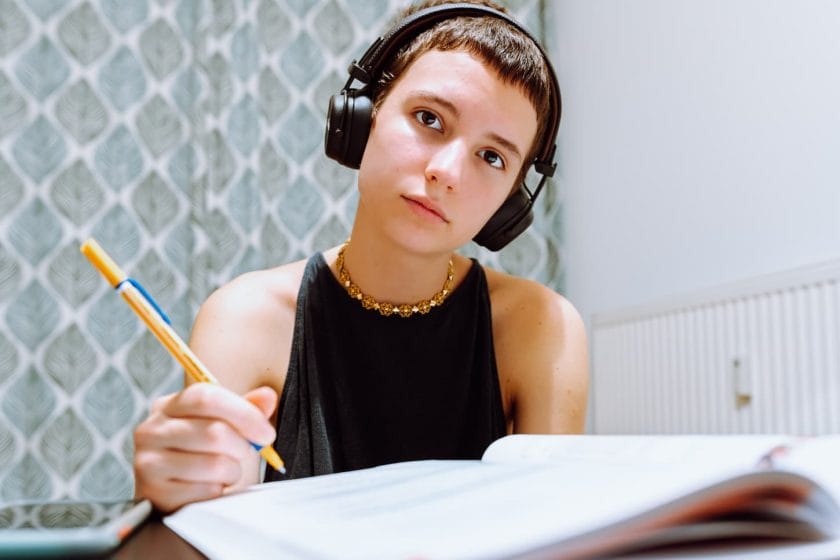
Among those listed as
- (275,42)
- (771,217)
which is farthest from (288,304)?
(275,42)

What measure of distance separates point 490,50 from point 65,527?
0.77 meters

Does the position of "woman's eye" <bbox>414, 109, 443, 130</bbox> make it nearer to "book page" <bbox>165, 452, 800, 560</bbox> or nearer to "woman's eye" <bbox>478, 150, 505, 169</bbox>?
"woman's eye" <bbox>478, 150, 505, 169</bbox>

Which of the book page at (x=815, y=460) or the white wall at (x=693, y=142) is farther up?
the white wall at (x=693, y=142)

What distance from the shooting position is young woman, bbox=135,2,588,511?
896 mm

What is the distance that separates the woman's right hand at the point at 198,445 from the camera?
44 cm

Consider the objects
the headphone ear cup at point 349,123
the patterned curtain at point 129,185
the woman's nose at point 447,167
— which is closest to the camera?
the woman's nose at point 447,167

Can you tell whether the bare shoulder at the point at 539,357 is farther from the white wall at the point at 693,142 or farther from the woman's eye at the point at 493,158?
the white wall at the point at 693,142

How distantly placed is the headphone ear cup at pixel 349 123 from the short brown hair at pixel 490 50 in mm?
29

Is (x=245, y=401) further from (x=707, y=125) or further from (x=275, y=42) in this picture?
(x=275, y=42)

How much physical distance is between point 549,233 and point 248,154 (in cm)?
99

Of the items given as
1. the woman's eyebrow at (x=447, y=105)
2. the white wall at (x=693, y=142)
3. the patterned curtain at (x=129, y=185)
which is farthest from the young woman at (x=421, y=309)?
the patterned curtain at (x=129, y=185)

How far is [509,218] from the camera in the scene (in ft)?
3.44

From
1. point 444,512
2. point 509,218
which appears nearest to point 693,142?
point 509,218

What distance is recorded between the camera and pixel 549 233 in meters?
2.40
